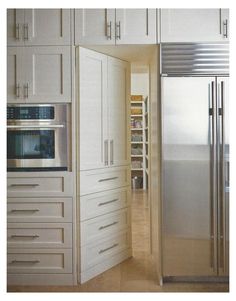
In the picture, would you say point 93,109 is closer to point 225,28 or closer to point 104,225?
point 104,225

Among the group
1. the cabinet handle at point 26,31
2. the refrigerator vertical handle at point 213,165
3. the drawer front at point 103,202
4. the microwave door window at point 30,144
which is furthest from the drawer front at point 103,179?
the cabinet handle at point 26,31

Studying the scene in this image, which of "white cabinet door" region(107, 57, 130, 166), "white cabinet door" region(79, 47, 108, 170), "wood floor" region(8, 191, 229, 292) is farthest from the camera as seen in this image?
"white cabinet door" region(107, 57, 130, 166)

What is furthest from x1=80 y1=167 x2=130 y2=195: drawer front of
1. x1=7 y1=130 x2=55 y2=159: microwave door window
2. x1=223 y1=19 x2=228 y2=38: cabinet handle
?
x1=223 y1=19 x2=228 y2=38: cabinet handle

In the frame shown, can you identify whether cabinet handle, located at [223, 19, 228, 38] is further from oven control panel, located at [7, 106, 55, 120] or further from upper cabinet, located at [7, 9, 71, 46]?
oven control panel, located at [7, 106, 55, 120]

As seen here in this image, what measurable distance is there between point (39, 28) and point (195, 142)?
152 centimetres

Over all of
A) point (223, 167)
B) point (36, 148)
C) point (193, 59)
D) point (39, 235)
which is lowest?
point (39, 235)

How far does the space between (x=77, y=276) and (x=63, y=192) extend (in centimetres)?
69

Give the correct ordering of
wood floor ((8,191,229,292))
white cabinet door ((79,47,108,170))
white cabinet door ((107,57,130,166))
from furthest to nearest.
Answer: white cabinet door ((107,57,130,166))
white cabinet door ((79,47,108,170))
wood floor ((8,191,229,292))

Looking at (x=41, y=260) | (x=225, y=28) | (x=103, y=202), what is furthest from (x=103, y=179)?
(x=225, y=28)

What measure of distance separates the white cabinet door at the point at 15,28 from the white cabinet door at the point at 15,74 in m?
0.05

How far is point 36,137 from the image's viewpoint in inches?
123

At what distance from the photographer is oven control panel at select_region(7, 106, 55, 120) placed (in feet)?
10.2

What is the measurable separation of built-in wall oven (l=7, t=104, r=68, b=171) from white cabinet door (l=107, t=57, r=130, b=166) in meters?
0.52

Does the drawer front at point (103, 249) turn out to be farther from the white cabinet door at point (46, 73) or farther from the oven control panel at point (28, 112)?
the white cabinet door at point (46, 73)
